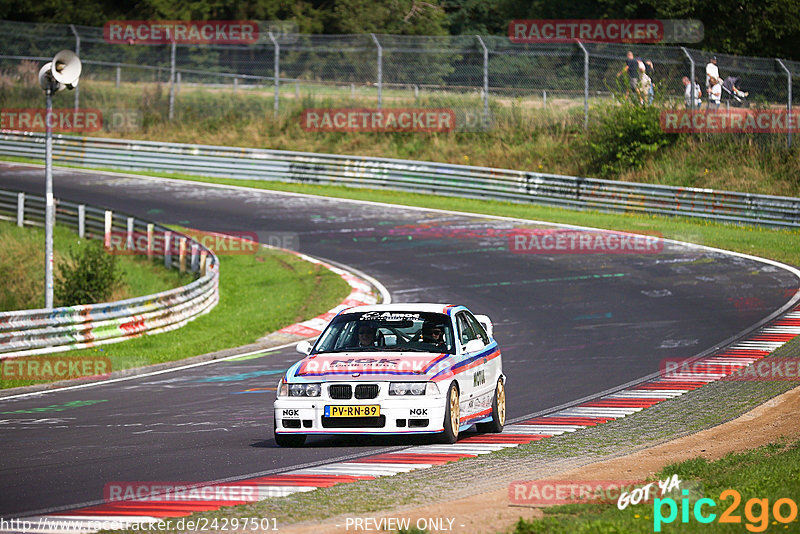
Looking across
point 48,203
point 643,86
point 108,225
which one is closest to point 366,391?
point 48,203

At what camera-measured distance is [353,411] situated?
10.3 metres

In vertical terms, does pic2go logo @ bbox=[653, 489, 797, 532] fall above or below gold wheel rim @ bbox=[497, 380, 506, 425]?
above

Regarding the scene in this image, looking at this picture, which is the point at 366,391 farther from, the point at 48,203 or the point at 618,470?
the point at 48,203

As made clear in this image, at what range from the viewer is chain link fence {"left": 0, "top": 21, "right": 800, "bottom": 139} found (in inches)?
1348

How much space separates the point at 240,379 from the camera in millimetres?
15711

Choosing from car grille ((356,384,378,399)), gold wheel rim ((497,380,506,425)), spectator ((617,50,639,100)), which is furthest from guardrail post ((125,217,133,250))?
car grille ((356,384,378,399))

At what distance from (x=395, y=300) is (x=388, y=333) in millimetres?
10219

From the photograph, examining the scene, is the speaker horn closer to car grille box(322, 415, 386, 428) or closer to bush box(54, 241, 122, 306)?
bush box(54, 241, 122, 306)

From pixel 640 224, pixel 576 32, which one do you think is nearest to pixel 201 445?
pixel 640 224

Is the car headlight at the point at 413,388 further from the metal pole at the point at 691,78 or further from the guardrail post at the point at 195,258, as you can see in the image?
the metal pole at the point at 691,78

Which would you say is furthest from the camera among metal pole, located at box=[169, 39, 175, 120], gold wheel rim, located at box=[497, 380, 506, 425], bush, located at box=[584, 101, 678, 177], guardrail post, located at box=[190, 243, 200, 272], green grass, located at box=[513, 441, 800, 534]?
metal pole, located at box=[169, 39, 175, 120]

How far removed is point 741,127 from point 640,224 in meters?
6.44

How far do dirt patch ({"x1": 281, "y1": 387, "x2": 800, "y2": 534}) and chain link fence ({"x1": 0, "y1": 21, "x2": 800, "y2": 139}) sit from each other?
2213cm

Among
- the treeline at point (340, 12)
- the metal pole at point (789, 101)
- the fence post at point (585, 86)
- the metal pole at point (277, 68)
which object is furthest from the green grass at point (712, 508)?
the treeline at point (340, 12)
